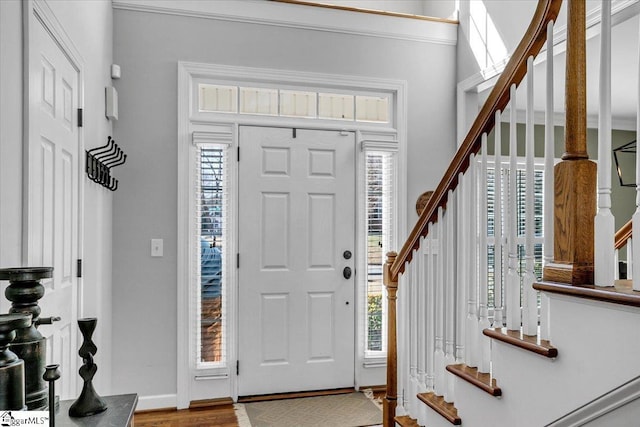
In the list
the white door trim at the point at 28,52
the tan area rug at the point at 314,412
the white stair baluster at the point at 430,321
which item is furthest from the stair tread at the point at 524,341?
the tan area rug at the point at 314,412

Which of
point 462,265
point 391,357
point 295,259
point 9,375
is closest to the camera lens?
point 9,375

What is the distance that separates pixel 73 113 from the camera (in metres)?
2.31

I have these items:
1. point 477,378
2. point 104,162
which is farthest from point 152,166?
point 477,378

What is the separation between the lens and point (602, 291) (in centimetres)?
110

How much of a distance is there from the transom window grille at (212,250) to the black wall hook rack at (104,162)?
55 cm

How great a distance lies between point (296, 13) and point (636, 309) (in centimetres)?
319

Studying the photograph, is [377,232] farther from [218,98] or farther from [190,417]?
[190,417]

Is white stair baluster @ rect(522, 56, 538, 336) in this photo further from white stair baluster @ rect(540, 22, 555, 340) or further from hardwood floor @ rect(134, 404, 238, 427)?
hardwood floor @ rect(134, 404, 238, 427)

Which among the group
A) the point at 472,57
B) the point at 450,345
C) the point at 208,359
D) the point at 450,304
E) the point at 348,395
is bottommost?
the point at 348,395

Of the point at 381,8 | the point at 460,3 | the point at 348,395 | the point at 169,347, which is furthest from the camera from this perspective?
the point at 381,8

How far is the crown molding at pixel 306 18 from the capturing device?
334cm

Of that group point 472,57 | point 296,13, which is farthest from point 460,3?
point 296,13

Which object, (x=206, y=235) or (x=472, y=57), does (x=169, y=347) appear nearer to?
(x=206, y=235)

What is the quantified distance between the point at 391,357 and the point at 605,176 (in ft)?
5.78
